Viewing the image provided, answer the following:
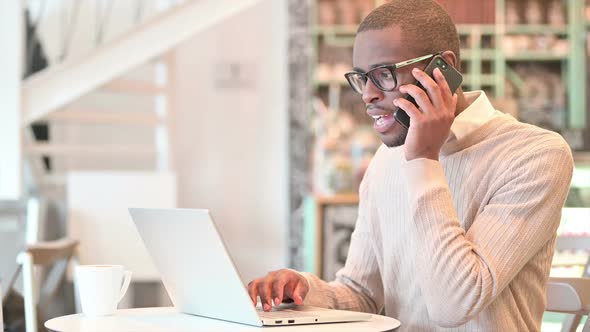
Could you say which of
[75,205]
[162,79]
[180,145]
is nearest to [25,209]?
[75,205]

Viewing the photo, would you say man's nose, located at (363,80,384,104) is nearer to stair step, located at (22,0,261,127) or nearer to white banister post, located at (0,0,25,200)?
white banister post, located at (0,0,25,200)

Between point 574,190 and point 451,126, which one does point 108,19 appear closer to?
point 574,190

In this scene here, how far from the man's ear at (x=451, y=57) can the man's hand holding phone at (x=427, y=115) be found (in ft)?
0.26

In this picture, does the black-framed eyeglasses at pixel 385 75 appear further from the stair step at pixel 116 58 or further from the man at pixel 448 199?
the stair step at pixel 116 58

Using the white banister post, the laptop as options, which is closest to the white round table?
the laptop

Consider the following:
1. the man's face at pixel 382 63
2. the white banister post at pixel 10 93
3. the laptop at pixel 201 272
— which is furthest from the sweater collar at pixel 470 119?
the white banister post at pixel 10 93

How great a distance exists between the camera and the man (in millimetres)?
1482

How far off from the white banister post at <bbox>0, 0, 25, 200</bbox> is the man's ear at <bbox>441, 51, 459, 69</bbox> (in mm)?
3901

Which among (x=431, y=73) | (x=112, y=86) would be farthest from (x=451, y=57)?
(x=112, y=86)

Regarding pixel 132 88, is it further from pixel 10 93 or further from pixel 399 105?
pixel 399 105

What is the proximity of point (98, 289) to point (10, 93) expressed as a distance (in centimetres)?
402

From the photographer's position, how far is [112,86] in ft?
19.5

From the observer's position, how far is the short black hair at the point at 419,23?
5.25 ft

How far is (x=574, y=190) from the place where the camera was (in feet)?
16.3
